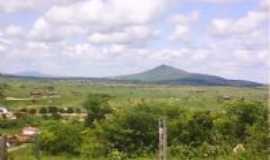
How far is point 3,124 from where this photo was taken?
49.6 meters

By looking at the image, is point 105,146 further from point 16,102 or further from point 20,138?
point 16,102

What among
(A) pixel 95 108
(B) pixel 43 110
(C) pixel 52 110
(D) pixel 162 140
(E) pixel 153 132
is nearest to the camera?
(D) pixel 162 140

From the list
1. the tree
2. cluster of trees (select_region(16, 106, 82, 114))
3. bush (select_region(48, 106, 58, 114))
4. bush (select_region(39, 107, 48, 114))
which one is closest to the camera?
the tree

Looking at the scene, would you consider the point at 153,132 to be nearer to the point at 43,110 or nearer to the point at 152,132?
the point at 152,132

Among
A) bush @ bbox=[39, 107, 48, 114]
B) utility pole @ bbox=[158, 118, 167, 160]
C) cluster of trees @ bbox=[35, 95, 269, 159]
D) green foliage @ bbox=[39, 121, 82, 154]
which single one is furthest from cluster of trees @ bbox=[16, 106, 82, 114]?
utility pole @ bbox=[158, 118, 167, 160]

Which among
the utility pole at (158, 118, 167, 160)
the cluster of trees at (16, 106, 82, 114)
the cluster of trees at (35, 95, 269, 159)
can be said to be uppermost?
the utility pole at (158, 118, 167, 160)

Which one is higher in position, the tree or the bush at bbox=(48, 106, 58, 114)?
the tree

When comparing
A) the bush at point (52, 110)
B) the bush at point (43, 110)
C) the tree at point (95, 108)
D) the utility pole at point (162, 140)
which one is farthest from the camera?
the bush at point (52, 110)

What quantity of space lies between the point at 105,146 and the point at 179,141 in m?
3.50

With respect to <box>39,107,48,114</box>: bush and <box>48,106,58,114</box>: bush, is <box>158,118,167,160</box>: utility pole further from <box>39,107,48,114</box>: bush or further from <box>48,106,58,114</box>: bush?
<box>48,106,58,114</box>: bush

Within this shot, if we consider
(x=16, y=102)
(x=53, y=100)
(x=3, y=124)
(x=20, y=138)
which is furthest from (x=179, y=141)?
(x=53, y=100)

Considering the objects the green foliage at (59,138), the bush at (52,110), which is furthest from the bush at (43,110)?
the green foliage at (59,138)

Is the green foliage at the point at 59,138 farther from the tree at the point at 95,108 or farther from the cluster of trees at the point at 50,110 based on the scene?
the cluster of trees at the point at 50,110

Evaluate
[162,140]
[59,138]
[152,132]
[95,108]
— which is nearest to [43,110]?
[95,108]
